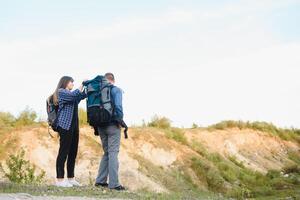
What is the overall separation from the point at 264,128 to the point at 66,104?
35735 millimetres

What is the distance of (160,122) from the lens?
114 ft

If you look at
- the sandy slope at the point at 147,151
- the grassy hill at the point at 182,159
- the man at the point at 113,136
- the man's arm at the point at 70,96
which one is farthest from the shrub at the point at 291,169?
the man's arm at the point at 70,96

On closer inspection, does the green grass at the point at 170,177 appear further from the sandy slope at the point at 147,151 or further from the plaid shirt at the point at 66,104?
the plaid shirt at the point at 66,104

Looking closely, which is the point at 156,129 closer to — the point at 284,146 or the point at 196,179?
the point at 196,179

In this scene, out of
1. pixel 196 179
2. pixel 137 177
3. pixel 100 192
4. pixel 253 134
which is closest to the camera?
pixel 100 192

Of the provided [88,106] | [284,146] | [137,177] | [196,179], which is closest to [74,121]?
[88,106]

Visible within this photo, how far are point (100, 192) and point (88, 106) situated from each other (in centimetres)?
188

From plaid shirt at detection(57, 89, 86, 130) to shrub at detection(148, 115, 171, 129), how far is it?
868 inches

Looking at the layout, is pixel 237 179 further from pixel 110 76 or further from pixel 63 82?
pixel 63 82

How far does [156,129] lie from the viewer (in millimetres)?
31656

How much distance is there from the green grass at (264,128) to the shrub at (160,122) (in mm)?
5272

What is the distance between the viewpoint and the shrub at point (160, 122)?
34281 millimetres

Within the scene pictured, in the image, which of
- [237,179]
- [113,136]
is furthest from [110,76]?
[237,179]

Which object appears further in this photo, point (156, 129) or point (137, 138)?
point (156, 129)
